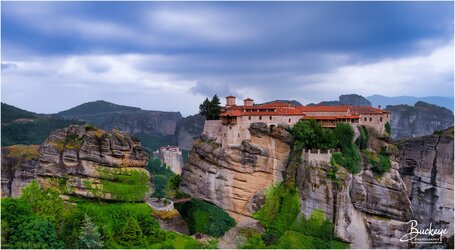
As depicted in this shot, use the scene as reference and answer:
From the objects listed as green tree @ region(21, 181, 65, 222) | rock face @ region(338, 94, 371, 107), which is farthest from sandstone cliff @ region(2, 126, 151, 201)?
rock face @ region(338, 94, 371, 107)

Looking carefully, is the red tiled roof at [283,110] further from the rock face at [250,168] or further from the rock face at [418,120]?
the rock face at [418,120]

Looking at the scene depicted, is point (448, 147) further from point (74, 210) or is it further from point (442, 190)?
point (74, 210)

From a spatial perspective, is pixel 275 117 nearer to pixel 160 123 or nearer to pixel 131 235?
pixel 131 235

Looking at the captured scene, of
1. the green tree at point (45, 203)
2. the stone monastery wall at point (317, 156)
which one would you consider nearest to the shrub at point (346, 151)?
the stone monastery wall at point (317, 156)

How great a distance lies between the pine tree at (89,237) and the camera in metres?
25.8

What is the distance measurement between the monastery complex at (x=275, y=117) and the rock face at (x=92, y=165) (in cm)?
908

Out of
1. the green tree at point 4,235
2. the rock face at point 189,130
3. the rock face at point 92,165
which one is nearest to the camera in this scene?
the green tree at point 4,235

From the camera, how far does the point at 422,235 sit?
35281mm

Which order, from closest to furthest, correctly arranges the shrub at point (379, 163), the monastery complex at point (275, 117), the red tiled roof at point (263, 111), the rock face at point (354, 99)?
the shrub at point (379, 163)
the red tiled roof at point (263, 111)
the monastery complex at point (275, 117)
the rock face at point (354, 99)

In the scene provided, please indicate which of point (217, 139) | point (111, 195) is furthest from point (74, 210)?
point (217, 139)

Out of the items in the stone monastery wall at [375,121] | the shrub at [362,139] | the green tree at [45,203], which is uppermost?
the stone monastery wall at [375,121]

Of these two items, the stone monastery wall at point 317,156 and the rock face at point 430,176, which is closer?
the stone monastery wall at point 317,156

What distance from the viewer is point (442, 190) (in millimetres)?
39000

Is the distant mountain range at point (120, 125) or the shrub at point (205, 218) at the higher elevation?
the distant mountain range at point (120, 125)
